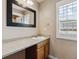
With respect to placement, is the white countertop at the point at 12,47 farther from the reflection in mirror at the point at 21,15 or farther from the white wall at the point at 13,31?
the reflection in mirror at the point at 21,15

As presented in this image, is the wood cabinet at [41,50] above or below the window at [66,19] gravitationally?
below

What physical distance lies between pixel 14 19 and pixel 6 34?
1.37 feet

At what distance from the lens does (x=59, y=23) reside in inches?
108

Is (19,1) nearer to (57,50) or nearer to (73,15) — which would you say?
(73,15)

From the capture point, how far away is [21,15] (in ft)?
7.96

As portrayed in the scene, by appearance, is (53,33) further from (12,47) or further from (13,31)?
(12,47)

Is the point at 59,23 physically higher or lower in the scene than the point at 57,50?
higher

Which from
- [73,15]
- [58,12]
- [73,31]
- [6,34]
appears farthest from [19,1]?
[73,31]

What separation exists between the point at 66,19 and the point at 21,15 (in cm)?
120

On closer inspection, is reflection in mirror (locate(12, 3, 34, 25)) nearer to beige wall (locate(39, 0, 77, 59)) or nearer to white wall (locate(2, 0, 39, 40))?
white wall (locate(2, 0, 39, 40))

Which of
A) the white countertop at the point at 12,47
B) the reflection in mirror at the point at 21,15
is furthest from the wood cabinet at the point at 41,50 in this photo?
the reflection in mirror at the point at 21,15

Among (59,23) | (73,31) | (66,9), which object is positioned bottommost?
(73,31)

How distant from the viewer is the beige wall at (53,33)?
2395 mm

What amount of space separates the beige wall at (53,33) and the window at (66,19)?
0.58 ft
